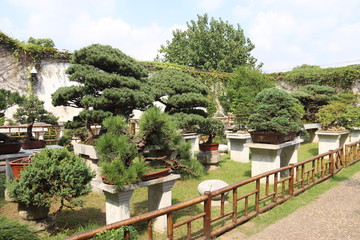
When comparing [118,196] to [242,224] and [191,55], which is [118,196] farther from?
[191,55]

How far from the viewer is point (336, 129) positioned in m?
7.93

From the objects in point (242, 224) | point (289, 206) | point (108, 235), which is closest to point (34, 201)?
point (108, 235)

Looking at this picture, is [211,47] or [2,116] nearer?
[2,116]

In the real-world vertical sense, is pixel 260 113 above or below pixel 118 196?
above

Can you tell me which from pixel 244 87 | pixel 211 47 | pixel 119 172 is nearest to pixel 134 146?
pixel 119 172

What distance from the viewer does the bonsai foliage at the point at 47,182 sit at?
2672 millimetres

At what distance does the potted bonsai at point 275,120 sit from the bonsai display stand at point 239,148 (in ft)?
6.74

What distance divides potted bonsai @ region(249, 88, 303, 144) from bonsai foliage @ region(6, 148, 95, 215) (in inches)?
134

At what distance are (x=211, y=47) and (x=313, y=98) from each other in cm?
1316

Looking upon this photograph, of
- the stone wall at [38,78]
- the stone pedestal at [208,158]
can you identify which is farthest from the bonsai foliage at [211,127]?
the stone wall at [38,78]

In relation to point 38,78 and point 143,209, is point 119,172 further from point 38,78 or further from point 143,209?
point 38,78

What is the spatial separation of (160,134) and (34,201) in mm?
1469

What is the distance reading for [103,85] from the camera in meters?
4.31

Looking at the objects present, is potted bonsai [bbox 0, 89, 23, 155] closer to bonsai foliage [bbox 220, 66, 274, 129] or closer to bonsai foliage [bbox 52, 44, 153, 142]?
bonsai foliage [bbox 52, 44, 153, 142]
